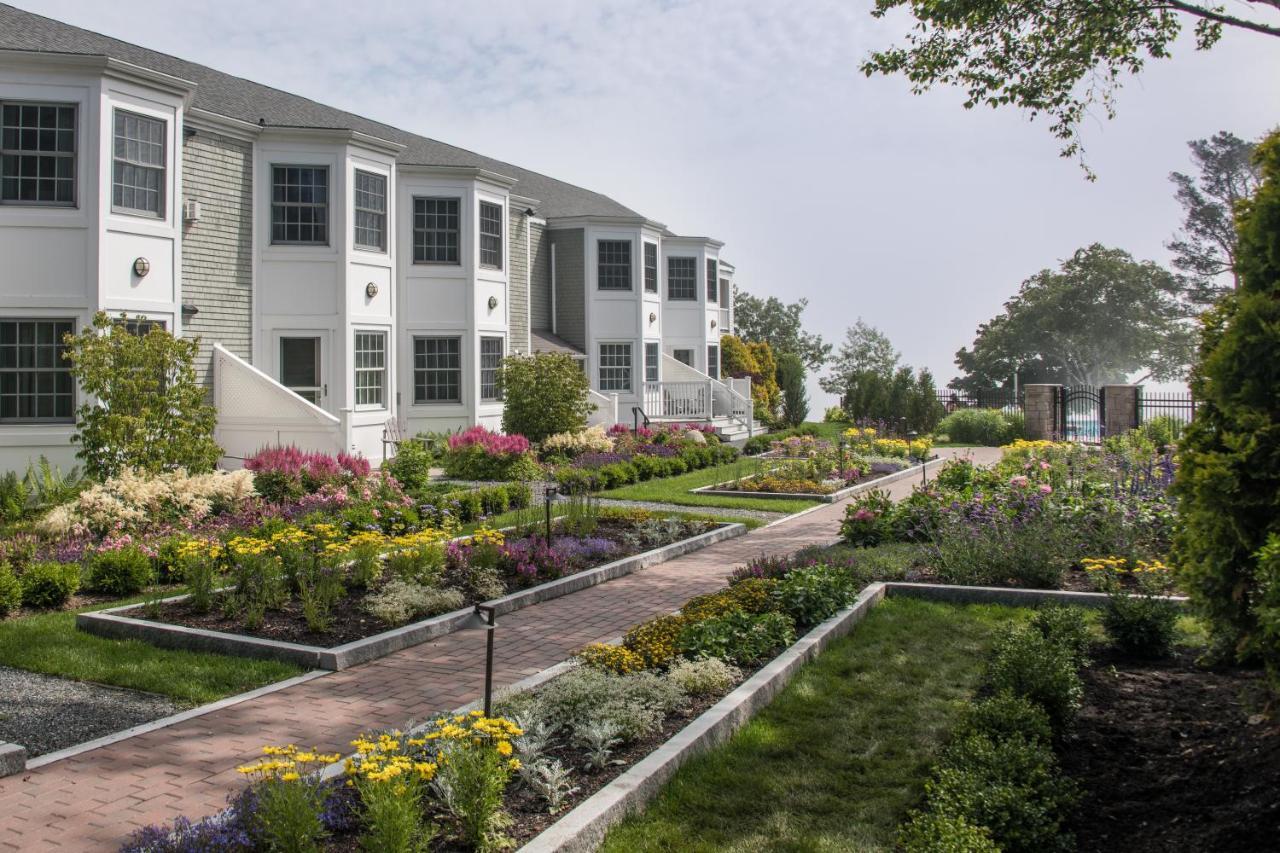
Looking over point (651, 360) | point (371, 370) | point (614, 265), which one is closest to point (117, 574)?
point (371, 370)

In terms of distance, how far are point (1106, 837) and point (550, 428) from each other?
18.6 m

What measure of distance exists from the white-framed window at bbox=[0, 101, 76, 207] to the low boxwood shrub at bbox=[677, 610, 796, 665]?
12847mm

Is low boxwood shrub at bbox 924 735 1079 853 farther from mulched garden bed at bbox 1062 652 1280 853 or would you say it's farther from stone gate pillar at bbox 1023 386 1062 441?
stone gate pillar at bbox 1023 386 1062 441

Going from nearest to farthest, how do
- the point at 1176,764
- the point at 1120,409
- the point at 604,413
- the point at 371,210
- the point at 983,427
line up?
the point at 1176,764 < the point at 371,210 < the point at 604,413 < the point at 1120,409 < the point at 983,427

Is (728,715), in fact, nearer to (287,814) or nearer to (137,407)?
→ (287,814)

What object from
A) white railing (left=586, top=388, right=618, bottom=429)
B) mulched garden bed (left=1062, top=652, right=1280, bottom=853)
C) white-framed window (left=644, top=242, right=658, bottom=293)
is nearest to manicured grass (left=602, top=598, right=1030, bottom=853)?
Result: mulched garden bed (left=1062, top=652, right=1280, bottom=853)

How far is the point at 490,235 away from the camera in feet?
80.1

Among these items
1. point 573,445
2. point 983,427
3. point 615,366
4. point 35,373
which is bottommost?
point 573,445

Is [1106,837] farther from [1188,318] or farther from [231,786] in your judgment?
[1188,318]

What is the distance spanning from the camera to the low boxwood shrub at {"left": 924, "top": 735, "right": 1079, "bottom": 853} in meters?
4.21

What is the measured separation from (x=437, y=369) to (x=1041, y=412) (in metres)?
18.5

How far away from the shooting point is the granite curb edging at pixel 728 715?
441 centimetres

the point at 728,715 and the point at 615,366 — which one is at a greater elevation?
the point at 615,366

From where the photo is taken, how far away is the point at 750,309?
61.6 m
